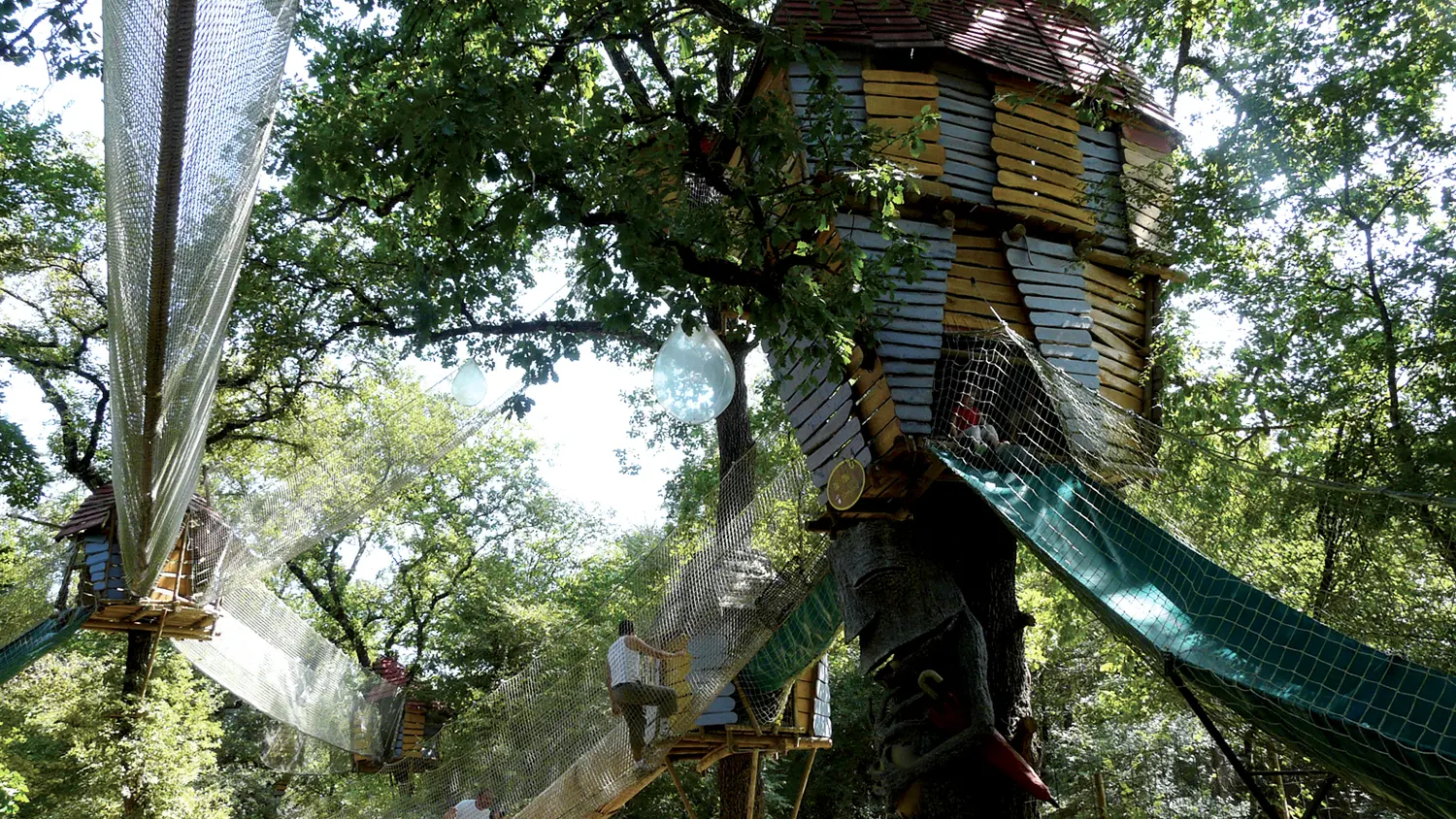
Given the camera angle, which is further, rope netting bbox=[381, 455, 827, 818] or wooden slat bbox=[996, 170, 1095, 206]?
rope netting bbox=[381, 455, 827, 818]

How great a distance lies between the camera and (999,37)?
5.13m

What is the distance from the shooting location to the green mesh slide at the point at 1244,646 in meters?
2.78

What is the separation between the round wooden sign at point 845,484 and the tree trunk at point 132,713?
6.36 meters

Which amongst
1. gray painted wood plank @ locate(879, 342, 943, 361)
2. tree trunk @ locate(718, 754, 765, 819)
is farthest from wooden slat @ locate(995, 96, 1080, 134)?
tree trunk @ locate(718, 754, 765, 819)

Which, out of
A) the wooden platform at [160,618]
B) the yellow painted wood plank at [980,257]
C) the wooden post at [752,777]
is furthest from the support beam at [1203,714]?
the wooden platform at [160,618]

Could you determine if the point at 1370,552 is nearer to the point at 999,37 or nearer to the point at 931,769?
the point at 931,769

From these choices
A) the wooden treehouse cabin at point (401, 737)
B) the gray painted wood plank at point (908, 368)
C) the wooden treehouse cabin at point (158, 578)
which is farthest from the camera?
the wooden treehouse cabin at point (401, 737)

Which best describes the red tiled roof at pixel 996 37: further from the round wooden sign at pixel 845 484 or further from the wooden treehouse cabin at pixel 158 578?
the wooden treehouse cabin at pixel 158 578

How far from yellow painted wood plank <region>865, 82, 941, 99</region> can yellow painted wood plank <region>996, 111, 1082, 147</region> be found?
39 cm

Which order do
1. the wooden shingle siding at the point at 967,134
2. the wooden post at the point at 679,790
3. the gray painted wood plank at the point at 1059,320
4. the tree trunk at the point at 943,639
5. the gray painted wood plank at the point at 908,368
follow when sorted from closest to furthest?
the tree trunk at the point at 943,639 → the gray painted wood plank at the point at 908,368 → the gray painted wood plank at the point at 1059,320 → the wooden shingle siding at the point at 967,134 → the wooden post at the point at 679,790

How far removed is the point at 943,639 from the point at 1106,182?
8.16 ft

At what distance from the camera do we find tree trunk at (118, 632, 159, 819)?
8742 millimetres

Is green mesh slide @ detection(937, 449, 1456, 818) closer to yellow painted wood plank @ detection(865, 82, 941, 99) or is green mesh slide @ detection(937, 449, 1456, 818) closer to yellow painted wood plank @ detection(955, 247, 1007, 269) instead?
yellow painted wood plank @ detection(955, 247, 1007, 269)

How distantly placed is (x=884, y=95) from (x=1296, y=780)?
7.30 meters
